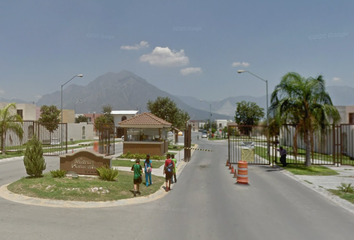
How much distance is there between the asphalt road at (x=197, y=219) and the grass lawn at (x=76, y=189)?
965mm

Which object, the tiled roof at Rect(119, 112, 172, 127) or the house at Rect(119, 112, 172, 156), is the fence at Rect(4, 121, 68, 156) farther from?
the tiled roof at Rect(119, 112, 172, 127)

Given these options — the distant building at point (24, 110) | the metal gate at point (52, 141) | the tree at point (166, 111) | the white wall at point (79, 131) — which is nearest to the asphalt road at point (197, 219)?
the metal gate at point (52, 141)

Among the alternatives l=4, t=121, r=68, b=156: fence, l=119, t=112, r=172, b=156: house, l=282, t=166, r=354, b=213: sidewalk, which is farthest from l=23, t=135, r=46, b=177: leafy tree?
l=282, t=166, r=354, b=213: sidewalk

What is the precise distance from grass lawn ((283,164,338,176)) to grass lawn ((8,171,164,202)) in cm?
1035

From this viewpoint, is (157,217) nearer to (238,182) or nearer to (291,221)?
(291,221)

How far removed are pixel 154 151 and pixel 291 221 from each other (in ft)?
56.3

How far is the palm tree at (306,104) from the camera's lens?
18078 millimetres

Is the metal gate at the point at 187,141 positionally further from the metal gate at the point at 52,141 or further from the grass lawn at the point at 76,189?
the grass lawn at the point at 76,189

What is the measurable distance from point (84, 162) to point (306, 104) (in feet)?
48.3

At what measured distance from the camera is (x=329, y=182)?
14375 millimetres

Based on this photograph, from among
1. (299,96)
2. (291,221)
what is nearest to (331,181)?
(299,96)

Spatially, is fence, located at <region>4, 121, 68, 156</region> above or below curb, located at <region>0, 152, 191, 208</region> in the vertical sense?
above

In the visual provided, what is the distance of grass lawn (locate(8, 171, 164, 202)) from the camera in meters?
9.96

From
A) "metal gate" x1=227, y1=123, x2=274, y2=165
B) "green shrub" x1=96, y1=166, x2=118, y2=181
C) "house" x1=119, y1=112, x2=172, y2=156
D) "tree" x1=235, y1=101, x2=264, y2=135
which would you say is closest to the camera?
"green shrub" x1=96, y1=166, x2=118, y2=181
